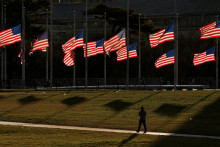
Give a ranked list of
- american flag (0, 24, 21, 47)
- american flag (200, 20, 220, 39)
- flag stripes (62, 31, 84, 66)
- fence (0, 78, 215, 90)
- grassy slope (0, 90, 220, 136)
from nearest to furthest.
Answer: grassy slope (0, 90, 220, 136) → american flag (200, 20, 220, 39) → american flag (0, 24, 21, 47) → flag stripes (62, 31, 84, 66) → fence (0, 78, 215, 90)

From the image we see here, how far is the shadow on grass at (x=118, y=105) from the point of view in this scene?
145 ft

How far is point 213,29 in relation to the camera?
1789 inches

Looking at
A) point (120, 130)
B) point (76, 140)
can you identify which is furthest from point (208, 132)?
point (76, 140)

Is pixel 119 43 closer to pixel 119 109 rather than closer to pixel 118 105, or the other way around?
pixel 118 105

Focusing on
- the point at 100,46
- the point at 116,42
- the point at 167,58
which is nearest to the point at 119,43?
the point at 116,42

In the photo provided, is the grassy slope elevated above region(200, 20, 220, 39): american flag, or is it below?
below

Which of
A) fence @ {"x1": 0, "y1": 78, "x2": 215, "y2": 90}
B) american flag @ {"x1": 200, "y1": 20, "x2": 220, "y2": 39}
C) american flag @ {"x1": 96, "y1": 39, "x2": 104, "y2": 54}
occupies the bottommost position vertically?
fence @ {"x1": 0, "y1": 78, "x2": 215, "y2": 90}

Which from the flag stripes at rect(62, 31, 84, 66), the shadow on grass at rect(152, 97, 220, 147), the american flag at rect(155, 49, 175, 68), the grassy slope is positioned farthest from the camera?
the flag stripes at rect(62, 31, 84, 66)

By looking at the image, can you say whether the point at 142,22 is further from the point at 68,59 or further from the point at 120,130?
the point at 120,130

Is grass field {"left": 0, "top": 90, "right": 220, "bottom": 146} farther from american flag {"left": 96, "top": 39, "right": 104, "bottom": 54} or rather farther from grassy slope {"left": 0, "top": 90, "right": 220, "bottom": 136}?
american flag {"left": 96, "top": 39, "right": 104, "bottom": 54}

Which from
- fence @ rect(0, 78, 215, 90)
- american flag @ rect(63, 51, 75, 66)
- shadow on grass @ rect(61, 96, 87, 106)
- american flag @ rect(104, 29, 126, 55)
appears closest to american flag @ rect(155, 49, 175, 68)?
american flag @ rect(104, 29, 126, 55)

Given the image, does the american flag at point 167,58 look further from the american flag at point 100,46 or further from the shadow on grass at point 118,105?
the american flag at point 100,46

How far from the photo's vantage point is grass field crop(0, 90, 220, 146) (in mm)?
36438

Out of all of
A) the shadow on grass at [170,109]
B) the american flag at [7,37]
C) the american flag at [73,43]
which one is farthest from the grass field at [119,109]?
the american flag at [7,37]
